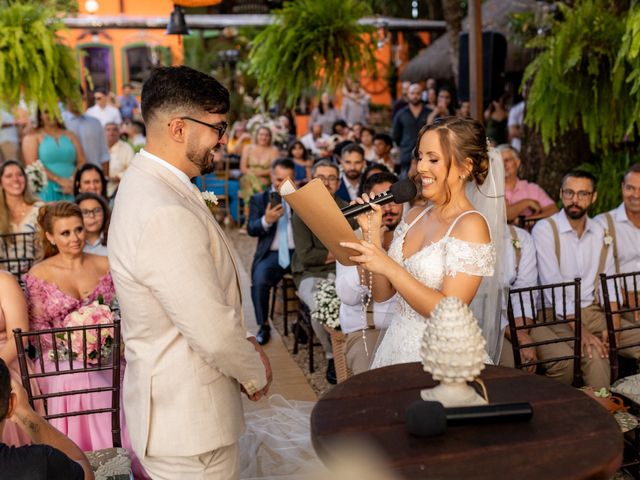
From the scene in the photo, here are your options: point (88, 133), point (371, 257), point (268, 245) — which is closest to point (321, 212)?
point (371, 257)

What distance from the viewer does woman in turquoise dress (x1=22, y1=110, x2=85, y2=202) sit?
7004 mm

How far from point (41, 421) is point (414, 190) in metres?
1.45

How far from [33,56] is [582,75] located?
4369 millimetres

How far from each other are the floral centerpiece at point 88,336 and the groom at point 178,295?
1.42 meters

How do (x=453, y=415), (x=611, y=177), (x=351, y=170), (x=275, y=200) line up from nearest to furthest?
1. (x=453, y=415)
2. (x=275, y=200)
3. (x=351, y=170)
4. (x=611, y=177)

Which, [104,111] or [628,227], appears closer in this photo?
[628,227]

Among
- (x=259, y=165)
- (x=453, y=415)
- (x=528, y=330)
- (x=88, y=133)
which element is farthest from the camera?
(x=259, y=165)

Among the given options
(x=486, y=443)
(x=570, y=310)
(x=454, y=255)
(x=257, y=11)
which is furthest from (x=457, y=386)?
(x=257, y=11)

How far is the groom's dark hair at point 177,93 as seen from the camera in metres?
2.18

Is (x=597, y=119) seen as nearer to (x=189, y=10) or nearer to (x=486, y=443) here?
(x=486, y=443)

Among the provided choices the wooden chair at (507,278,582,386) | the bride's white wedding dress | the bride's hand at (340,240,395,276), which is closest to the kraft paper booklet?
the bride's hand at (340,240,395,276)

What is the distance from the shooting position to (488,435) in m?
2.00

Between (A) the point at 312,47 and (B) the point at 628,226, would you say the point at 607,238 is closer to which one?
(B) the point at 628,226

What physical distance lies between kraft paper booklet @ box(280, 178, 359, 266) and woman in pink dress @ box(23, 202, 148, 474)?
1680mm
